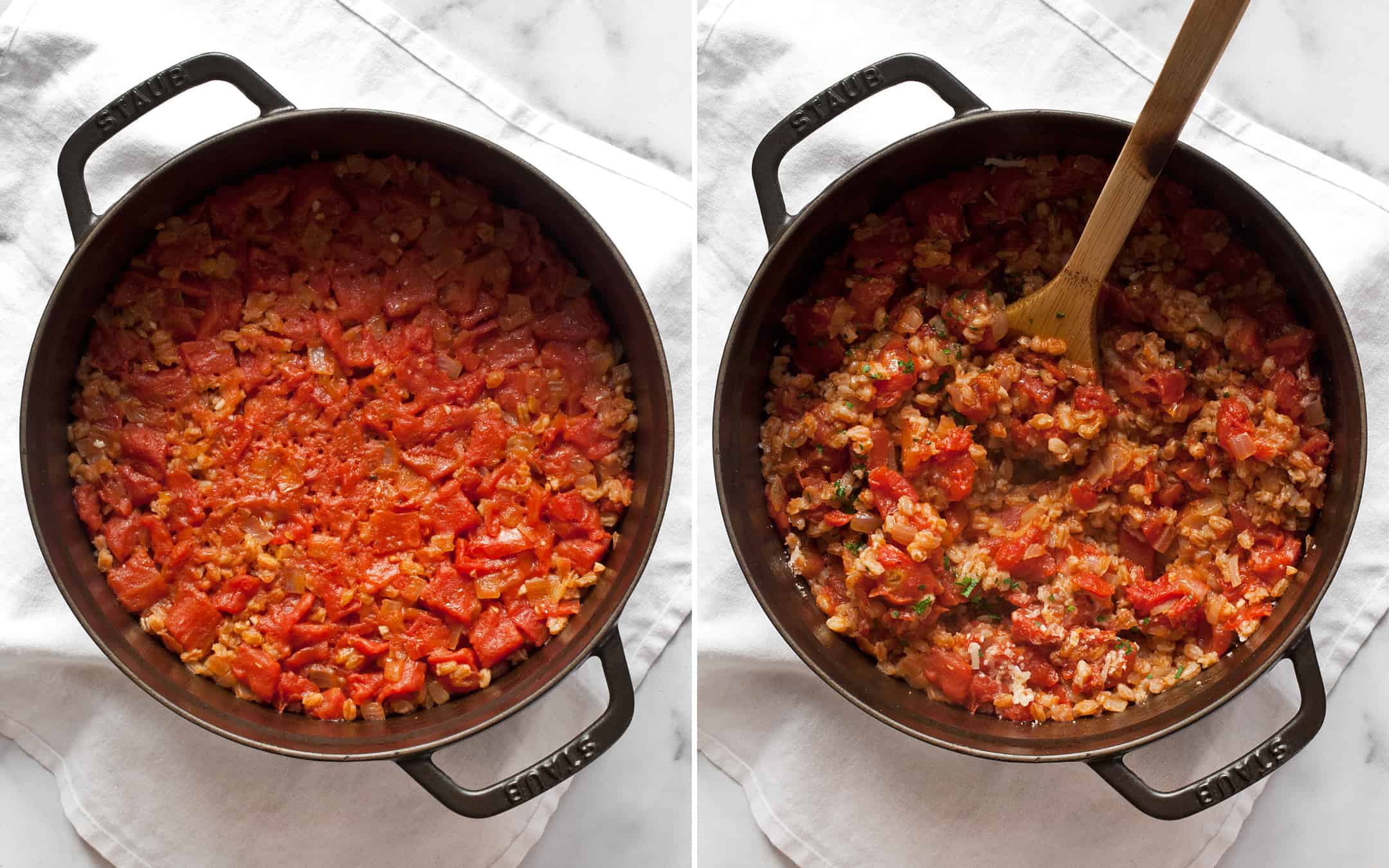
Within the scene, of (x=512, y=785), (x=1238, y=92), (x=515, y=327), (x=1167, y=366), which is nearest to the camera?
(x=512, y=785)

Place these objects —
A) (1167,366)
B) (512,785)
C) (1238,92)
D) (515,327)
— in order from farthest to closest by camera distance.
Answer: (1238,92), (515,327), (1167,366), (512,785)

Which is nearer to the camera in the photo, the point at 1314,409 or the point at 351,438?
the point at 1314,409

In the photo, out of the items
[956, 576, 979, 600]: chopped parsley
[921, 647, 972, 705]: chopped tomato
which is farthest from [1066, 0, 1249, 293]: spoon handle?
[921, 647, 972, 705]: chopped tomato

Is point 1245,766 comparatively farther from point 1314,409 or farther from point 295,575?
point 295,575

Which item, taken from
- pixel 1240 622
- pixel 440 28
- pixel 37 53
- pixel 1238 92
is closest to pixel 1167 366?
pixel 1240 622

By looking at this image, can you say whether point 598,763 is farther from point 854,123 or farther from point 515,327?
point 854,123

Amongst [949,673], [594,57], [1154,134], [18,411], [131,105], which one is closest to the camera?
[1154,134]

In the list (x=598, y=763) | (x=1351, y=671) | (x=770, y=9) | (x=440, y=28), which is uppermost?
(x=770, y=9)

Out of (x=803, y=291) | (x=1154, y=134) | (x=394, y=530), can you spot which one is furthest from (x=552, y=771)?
(x=1154, y=134)
